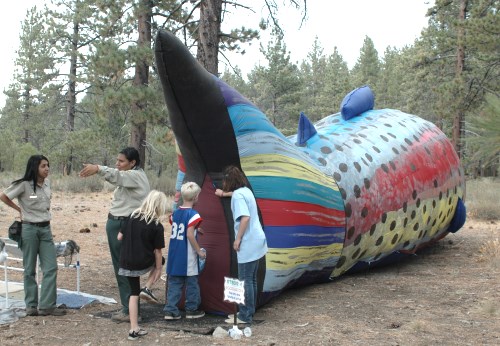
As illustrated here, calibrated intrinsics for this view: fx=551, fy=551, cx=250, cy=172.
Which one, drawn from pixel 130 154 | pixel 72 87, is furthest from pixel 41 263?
pixel 72 87

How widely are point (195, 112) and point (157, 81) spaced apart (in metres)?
12.6

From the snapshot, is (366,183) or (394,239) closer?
(366,183)

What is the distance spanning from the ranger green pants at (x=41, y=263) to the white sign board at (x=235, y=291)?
1990mm

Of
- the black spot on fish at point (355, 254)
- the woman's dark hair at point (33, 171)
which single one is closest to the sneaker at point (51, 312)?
the woman's dark hair at point (33, 171)

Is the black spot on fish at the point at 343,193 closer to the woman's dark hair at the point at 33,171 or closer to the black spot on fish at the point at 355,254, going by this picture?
the black spot on fish at the point at 355,254

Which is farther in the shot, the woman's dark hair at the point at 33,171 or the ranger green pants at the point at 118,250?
the woman's dark hair at the point at 33,171

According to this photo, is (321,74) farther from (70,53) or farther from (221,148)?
(221,148)

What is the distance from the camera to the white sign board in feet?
15.2

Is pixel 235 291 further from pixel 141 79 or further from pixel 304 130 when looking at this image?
pixel 141 79

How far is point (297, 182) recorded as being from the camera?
19.3 feet

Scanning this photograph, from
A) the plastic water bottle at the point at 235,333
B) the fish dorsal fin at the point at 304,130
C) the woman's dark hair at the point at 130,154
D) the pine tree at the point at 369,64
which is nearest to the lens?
the plastic water bottle at the point at 235,333

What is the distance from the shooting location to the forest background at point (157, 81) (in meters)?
13.4

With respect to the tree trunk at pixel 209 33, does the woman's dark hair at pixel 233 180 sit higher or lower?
lower

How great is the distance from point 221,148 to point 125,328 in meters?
1.93
